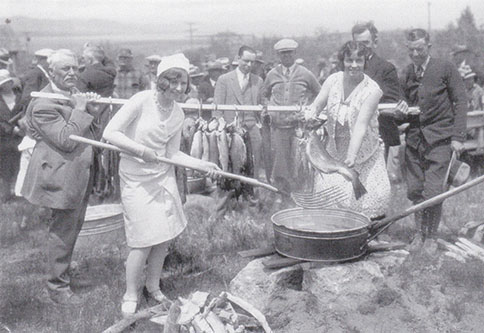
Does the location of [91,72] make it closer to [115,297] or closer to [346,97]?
[115,297]

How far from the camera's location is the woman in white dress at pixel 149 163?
4262 millimetres

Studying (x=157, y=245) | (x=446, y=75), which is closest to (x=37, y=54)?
(x=157, y=245)

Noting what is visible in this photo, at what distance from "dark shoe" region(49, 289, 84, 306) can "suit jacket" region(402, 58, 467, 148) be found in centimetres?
395

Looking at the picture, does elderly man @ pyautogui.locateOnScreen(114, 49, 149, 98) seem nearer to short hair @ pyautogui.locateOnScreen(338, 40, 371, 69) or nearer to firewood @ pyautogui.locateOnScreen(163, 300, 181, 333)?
short hair @ pyautogui.locateOnScreen(338, 40, 371, 69)

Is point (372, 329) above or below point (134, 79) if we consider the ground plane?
below

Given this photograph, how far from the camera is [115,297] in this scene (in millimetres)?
5113

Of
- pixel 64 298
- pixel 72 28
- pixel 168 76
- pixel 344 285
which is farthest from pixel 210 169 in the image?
pixel 72 28

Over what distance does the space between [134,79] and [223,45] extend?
29.8 meters

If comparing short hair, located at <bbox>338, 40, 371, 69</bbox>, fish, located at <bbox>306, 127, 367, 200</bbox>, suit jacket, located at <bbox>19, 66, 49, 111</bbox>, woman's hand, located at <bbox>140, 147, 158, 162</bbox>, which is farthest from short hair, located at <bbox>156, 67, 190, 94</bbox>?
suit jacket, located at <bbox>19, 66, 49, 111</bbox>

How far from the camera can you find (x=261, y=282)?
452 centimetres

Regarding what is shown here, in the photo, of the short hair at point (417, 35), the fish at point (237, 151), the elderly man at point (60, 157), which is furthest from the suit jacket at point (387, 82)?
the elderly man at point (60, 157)

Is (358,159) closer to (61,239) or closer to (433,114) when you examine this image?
(433,114)

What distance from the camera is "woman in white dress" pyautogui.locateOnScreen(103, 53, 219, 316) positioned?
4262 millimetres

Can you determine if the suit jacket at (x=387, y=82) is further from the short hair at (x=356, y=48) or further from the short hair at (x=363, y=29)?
the short hair at (x=356, y=48)
